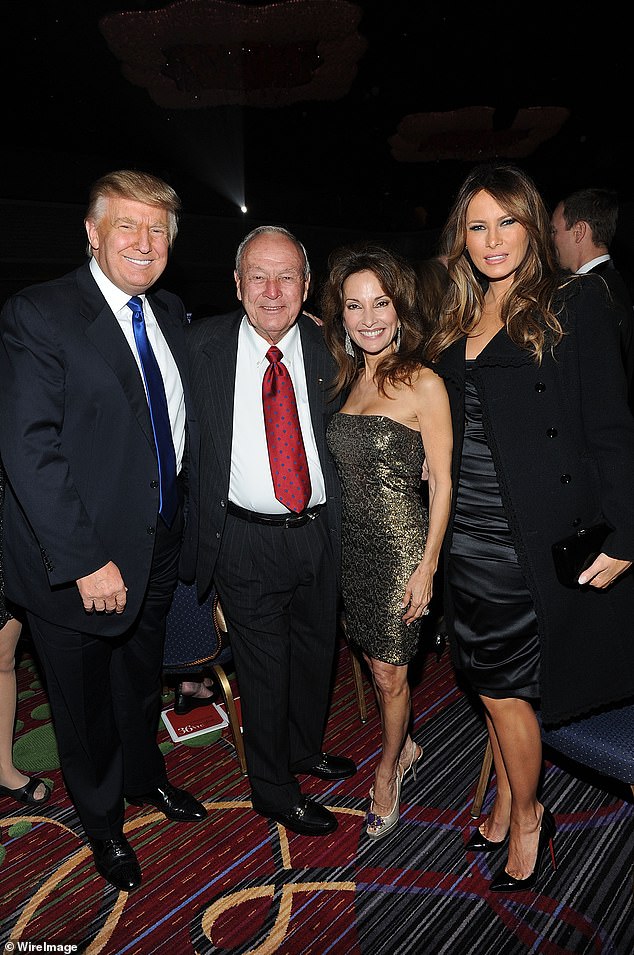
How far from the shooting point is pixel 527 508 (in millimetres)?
1844

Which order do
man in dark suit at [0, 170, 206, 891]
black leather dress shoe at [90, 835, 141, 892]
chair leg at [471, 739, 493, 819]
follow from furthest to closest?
chair leg at [471, 739, 493, 819], black leather dress shoe at [90, 835, 141, 892], man in dark suit at [0, 170, 206, 891]

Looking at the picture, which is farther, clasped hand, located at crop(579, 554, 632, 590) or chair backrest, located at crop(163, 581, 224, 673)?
chair backrest, located at crop(163, 581, 224, 673)

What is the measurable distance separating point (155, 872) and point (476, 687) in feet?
4.09

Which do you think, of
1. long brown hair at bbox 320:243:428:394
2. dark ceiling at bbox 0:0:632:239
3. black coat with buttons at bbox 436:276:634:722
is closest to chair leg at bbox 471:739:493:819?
black coat with buttons at bbox 436:276:634:722

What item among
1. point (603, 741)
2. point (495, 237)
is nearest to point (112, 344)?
point (495, 237)

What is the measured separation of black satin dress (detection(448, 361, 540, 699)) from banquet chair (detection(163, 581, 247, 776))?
3.37 ft

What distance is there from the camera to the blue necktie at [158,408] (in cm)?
210

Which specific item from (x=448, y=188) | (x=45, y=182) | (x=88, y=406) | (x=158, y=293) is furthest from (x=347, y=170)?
(x=88, y=406)

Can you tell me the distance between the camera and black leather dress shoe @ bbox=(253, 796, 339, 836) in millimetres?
2406

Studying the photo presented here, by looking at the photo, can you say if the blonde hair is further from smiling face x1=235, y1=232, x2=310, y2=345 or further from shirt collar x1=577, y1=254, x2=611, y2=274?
shirt collar x1=577, y1=254, x2=611, y2=274

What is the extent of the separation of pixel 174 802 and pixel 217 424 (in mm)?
1421

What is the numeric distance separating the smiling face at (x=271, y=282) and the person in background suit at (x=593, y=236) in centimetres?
207

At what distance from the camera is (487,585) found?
6.48 feet

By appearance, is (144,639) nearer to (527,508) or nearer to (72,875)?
(72,875)
